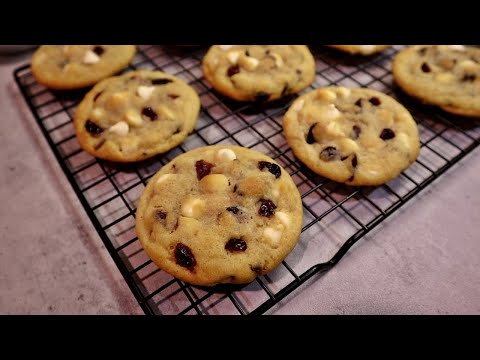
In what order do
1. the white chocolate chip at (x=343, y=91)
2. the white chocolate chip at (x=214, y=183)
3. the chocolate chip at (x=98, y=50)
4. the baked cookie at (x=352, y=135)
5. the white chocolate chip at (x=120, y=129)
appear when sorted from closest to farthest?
the white chocolate chip at (x=214, y=183) → the baked cookie at (x=352, y=135) → the white chocolate chip at (x=120, y=129) → the white chocolate chip at (x=343, y=91) → the chocolate chip at (x=98, y=50)

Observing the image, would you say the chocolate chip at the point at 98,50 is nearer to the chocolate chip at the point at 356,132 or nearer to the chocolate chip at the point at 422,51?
the chocolate chip at the point at 356,132

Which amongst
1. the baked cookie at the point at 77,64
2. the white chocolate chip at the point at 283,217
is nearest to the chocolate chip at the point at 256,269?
the white chocolate chip at the point at 283,217

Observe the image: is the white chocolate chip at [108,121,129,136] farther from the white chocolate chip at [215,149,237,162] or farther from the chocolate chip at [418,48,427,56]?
the chocolate chip at [418,48,427,56]

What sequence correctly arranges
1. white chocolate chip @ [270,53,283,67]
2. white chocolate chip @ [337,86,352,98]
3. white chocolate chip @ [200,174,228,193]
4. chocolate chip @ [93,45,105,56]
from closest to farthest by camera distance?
white chocolate chip @ [200,174,228,193] → white chocolate chip @ [337,86,352,98] → white chocolate chip @ [270,53,283,67] → chocolate chip @ [93,45,105,56]

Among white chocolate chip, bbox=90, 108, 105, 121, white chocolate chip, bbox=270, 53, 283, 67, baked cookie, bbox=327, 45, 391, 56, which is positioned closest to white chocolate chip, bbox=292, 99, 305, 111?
white chocolate chip, bbox=270, 53, 283, 67

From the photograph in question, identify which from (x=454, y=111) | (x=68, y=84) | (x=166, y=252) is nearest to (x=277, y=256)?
(x=166, y=252)

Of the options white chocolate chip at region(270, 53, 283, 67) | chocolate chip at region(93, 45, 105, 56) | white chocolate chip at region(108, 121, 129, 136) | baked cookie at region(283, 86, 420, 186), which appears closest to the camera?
baked cookie at region(283, 86, 420, 186)

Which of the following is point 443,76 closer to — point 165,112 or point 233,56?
point 233,56

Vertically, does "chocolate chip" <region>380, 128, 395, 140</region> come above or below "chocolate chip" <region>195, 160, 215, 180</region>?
above
